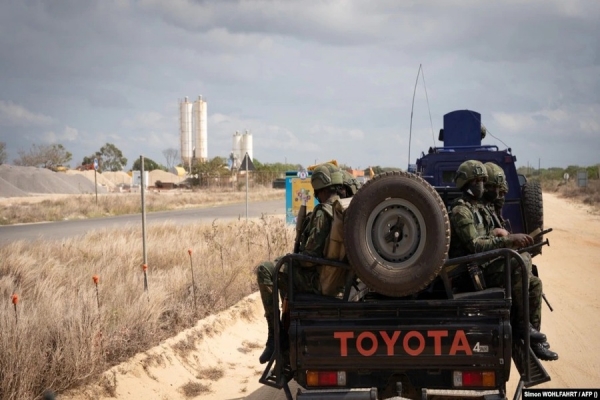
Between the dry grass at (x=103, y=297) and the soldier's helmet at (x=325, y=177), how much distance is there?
267 cm

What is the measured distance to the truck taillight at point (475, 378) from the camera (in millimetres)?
4422

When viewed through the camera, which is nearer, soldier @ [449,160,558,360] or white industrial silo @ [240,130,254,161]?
soldier @ [449,160,558,360]

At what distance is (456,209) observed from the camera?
16.4 ft

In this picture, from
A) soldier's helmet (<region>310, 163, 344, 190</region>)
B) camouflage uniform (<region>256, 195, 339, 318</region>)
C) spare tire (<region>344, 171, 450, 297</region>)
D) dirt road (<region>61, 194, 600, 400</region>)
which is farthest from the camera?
dirt road (<region>61, 194, 600, 400</region>)

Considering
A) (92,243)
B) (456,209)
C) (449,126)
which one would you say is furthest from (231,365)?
(449,126)

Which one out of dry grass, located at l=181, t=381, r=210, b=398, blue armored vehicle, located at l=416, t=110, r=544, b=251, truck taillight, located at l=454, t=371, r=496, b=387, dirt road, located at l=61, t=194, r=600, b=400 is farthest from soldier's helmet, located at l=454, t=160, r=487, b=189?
blue armored vehicle, located at l=416, t=110, r=544, b=251

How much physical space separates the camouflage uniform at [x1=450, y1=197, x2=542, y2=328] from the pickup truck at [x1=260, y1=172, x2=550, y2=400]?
0.21 m

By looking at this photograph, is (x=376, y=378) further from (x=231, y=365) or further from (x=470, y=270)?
(x=231, y=365)

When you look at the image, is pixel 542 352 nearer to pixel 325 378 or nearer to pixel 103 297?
pixel 325 378

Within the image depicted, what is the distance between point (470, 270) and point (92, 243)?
11052mm

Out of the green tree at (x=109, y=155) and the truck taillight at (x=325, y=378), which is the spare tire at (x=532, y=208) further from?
the green tree at (x=109, y=155)

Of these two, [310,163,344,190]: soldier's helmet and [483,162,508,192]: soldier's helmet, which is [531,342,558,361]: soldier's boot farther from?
[310,163,344,190]: soldier's helmet

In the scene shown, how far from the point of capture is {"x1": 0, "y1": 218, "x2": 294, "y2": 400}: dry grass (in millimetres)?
5625

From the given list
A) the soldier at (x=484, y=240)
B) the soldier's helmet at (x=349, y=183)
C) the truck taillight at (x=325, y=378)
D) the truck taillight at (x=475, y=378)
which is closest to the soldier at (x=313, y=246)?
the soldier's helmet at (x=349, y=183)
